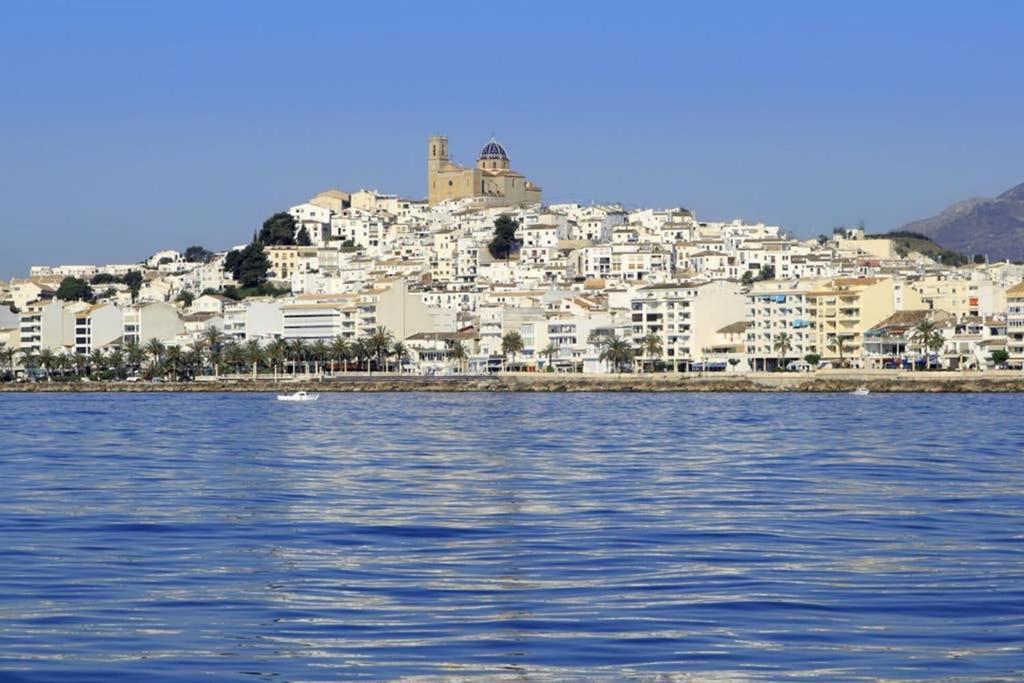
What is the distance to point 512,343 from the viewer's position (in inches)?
3863

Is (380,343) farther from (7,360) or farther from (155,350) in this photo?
(7,360)

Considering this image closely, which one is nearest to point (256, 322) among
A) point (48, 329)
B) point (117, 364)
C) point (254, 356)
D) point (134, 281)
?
point (117, 364)

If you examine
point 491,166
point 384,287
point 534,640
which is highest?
point 491,166

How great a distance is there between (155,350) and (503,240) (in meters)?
35.3

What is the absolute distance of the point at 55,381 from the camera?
347 ft

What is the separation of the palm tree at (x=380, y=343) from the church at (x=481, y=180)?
2024 inches

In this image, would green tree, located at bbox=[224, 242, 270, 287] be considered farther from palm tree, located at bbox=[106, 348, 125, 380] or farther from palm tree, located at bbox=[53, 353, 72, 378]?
palm tree, located at bbox=[106, 348, 125, 380]

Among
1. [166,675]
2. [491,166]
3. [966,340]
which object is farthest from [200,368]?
[166,675]

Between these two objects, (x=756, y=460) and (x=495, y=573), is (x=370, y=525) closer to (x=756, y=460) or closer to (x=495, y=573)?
(x=495, y=573)

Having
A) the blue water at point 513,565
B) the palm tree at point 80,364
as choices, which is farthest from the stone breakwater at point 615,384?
the blue water at point 513,565

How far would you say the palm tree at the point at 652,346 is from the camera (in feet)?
309

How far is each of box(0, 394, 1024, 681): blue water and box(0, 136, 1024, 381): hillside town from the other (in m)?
64.0

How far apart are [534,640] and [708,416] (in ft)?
119

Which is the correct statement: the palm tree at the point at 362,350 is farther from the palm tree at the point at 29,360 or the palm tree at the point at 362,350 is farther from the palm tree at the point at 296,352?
the palm tree at the point at 29,360
